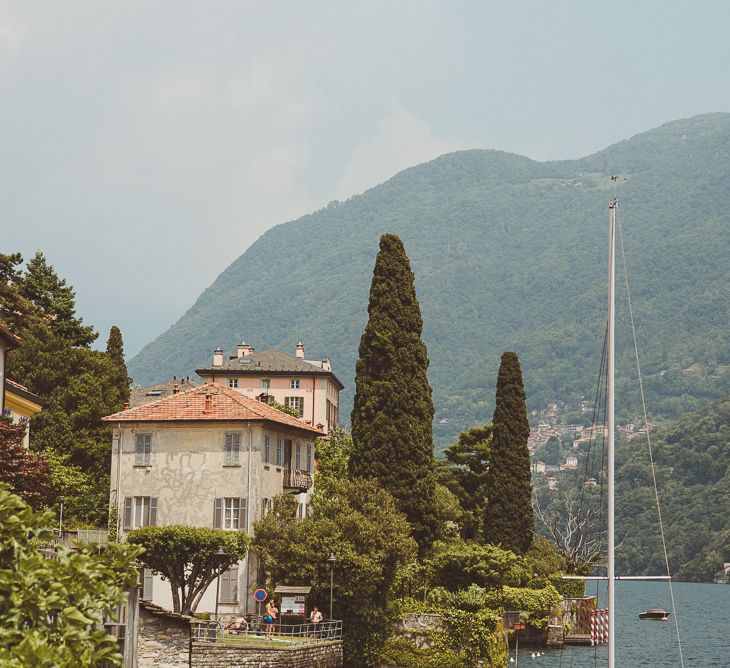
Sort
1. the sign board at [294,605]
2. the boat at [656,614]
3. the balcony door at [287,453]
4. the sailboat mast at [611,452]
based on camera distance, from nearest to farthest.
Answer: the sailboat mast at [611,452]
the sign board at [294,605]
the balcony door at [287,453]
the boat at [656,614]

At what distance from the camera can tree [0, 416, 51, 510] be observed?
37353mm

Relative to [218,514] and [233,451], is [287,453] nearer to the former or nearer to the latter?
[233,451]

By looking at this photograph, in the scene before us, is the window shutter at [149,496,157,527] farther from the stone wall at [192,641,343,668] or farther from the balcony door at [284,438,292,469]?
the stone wall at [192,641,343,668]

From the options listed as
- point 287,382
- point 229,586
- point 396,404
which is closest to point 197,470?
point 229,586

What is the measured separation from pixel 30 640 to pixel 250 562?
4487 centimetres

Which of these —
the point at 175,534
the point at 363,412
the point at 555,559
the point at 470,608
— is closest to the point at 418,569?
the point at 470,608

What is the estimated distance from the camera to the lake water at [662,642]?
69.9 metres

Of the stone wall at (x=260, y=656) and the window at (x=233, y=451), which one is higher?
the window at (x=233, y=451)

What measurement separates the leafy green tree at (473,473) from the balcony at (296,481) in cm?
2298

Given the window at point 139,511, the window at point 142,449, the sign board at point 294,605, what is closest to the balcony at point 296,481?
the window at point 139,511

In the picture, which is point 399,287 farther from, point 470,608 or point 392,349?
point 470,608

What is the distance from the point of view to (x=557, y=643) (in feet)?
245

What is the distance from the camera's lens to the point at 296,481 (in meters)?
64.1

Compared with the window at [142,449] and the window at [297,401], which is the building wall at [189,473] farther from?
the window at [297,401]
